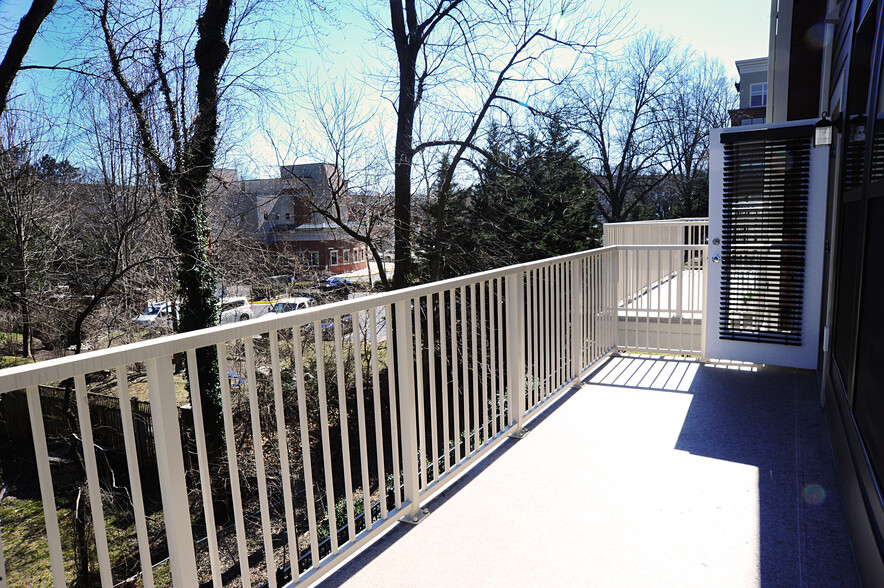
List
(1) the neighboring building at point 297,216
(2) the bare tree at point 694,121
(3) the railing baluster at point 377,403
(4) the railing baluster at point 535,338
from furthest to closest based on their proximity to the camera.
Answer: (2) the bare tree at point 694,121, (1) the neighboring building at point 297,216, (4) the railing baluster at point 535,338, (3) the railing baluster at point 377,403

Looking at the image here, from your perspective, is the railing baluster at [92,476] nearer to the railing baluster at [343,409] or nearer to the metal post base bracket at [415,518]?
the railing baluster at [343,409]

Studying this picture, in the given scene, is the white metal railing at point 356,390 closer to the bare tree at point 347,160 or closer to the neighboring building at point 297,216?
the bare tree at point 347,160

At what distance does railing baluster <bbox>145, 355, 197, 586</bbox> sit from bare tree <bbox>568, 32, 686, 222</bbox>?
22.7m

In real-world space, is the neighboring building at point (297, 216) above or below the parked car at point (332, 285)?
above

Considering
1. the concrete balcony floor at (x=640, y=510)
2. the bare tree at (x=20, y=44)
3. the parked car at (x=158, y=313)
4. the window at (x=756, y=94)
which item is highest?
the window at (x=756, y=94)

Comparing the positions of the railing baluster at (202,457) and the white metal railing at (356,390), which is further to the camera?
the railing baluster at (202,457)

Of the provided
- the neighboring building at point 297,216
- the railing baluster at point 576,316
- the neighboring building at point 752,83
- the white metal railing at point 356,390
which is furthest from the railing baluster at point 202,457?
the neighboring building at point 752,83

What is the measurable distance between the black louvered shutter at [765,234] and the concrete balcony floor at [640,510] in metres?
0.91

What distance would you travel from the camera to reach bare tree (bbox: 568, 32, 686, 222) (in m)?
23.4

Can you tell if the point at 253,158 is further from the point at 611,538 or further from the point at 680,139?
the point at 680,139

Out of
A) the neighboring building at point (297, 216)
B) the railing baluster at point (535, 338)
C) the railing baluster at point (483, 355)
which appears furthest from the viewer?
the neighboring building at point (297, 216)

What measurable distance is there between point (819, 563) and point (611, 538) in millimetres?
706

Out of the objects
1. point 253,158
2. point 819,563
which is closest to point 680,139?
point 253,158

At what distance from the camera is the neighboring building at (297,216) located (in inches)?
476
